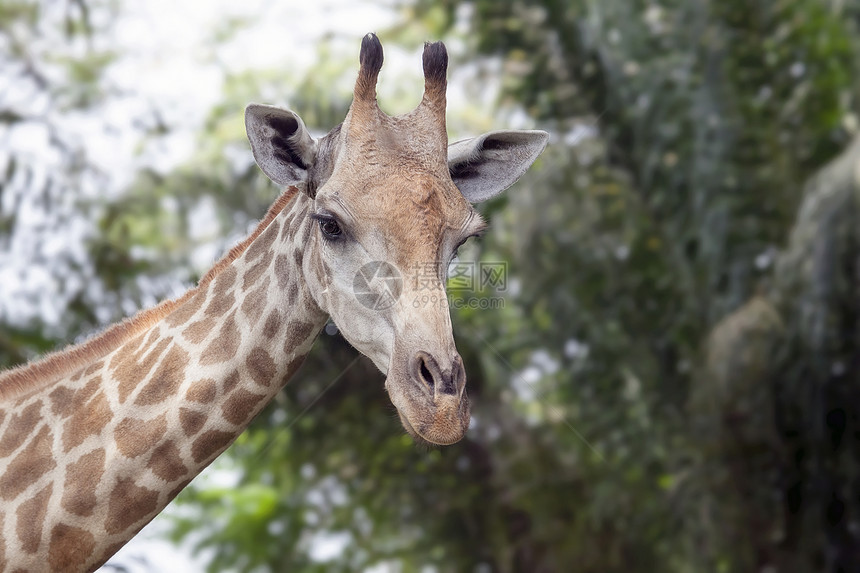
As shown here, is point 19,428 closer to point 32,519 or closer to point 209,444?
point 32,519

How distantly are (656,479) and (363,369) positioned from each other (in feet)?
10.4

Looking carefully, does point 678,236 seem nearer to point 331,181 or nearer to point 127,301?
point 127,301

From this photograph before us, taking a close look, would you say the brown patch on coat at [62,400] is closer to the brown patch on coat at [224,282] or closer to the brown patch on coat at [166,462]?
the brown patch on coat at [166,462]

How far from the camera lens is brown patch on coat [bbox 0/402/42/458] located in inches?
110

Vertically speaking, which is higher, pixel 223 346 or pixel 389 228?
pixel 389 228

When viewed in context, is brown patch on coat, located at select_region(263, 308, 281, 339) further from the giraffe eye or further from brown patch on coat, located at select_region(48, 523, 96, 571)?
brown patch on coat, located at select_region(48, 523, 96, 571)

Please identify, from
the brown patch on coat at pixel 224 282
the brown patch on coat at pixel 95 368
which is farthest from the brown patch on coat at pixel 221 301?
the brown patch on coat at pixel 95 368

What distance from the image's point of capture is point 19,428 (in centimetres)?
285

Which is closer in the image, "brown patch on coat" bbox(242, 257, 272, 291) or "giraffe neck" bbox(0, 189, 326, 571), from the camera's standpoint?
"giraffe neck" bbox(0, 189, 326, 571)

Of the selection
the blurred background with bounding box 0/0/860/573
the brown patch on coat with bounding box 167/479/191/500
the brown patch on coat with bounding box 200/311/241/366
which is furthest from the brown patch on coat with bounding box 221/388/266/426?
the blurred background with bounding box 0/0/860/573

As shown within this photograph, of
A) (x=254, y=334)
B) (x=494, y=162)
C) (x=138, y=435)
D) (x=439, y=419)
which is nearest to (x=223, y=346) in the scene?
(x=254, y=334)

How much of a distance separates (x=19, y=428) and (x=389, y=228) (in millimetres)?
1353

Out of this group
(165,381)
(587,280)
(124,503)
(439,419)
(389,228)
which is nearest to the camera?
(439,419)

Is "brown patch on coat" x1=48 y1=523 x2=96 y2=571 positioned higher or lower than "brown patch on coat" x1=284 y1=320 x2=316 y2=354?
lower
